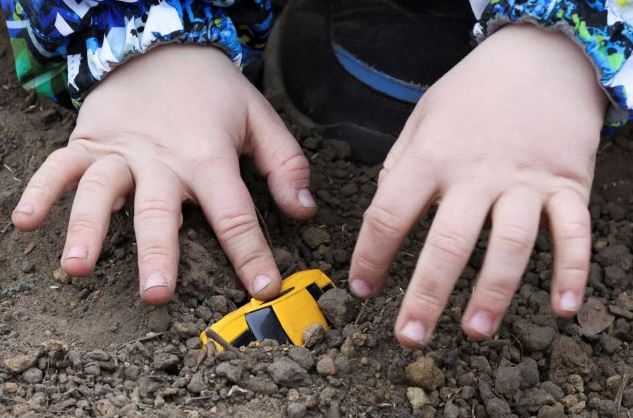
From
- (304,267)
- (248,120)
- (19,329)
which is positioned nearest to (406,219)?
(304,267)

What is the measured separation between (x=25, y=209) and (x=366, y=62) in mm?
940

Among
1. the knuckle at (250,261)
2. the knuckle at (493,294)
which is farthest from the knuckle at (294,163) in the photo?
the knuckle at (493,294)

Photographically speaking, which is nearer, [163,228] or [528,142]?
[528,142]

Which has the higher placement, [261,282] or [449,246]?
[449,246]

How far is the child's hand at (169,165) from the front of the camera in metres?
1.39

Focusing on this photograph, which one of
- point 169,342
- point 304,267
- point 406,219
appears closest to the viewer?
point 406,219

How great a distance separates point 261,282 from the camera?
142 centimetres

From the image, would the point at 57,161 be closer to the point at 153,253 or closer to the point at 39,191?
the point at 39,191

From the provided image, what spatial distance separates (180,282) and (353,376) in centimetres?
36

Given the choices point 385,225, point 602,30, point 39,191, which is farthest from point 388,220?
point 39,191

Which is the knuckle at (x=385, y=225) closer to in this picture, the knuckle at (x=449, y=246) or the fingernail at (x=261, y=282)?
the knuckle at (x=449, y=246)

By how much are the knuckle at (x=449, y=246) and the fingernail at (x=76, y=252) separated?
1.91ft

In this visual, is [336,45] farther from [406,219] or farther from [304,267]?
[406,219]

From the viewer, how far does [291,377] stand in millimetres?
1262
